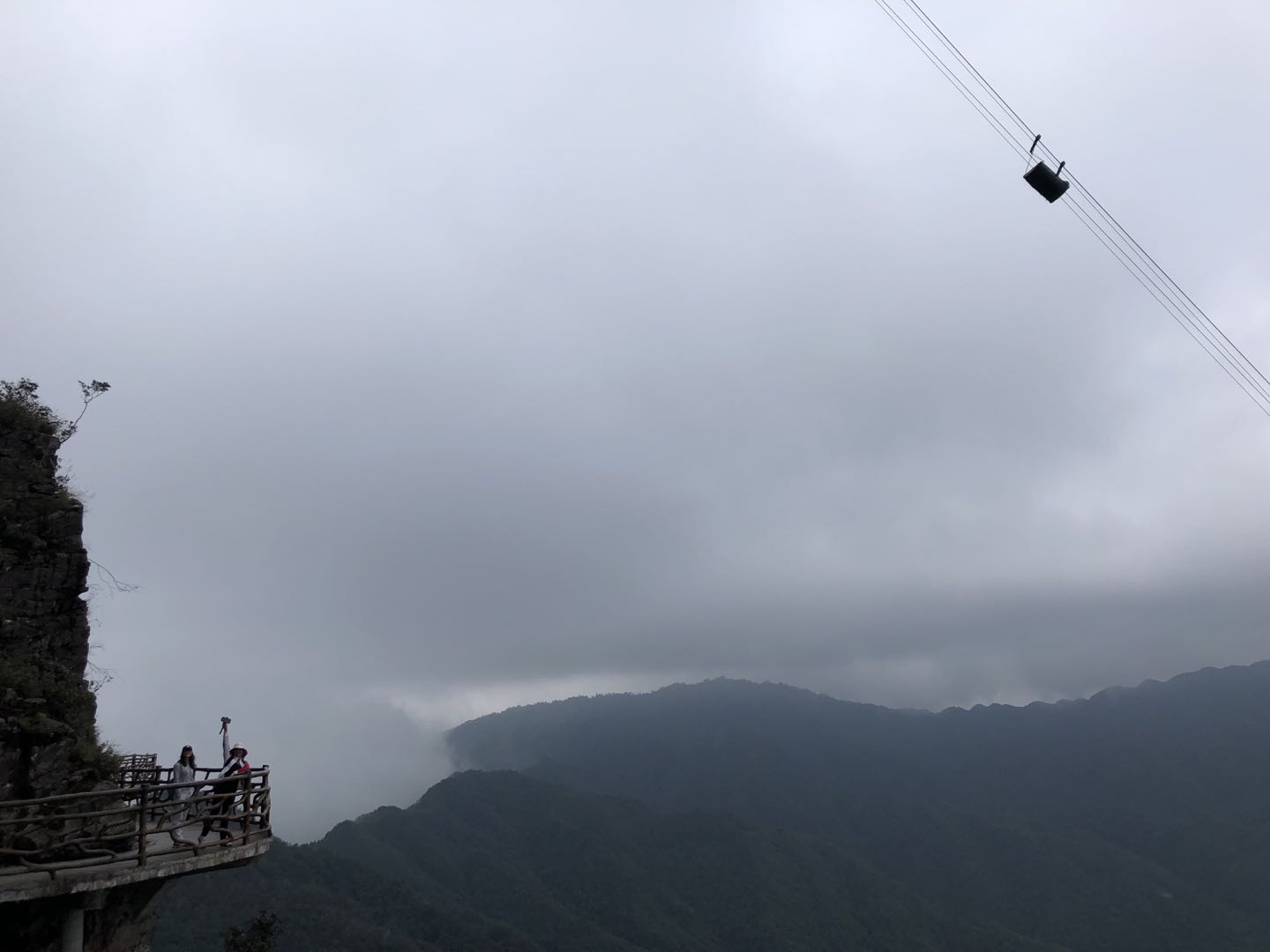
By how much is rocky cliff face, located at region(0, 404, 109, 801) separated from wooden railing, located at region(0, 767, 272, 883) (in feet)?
3.26

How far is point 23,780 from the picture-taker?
1620cm

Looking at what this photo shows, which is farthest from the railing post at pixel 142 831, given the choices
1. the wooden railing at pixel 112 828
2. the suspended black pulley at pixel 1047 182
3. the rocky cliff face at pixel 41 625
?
the suspended black pulley at pixel 1047 182

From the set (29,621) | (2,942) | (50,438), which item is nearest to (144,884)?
(2,942)

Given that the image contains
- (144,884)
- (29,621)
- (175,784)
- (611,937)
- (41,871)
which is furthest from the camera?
(611,937)

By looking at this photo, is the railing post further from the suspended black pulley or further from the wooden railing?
the suspended black pulley

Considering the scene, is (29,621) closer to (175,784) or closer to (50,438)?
(50,438)

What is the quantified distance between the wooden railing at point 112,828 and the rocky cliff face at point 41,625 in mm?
992

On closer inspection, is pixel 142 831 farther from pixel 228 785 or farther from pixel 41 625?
pixel 41 625

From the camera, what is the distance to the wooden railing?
12.5m

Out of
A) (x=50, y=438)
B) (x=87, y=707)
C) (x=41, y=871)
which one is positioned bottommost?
(x=41, y=871)

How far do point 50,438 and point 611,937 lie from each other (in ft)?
671

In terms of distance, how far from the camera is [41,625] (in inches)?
736

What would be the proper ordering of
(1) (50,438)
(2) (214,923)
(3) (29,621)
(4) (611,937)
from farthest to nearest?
1. (4) (611,937)
2. (2) (214,923)
3. (1) (50,438)
4. (3) (29,621)

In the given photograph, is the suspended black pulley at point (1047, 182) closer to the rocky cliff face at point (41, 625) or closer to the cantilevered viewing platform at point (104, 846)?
the cantilevered viewing platform at point (104, 846)
